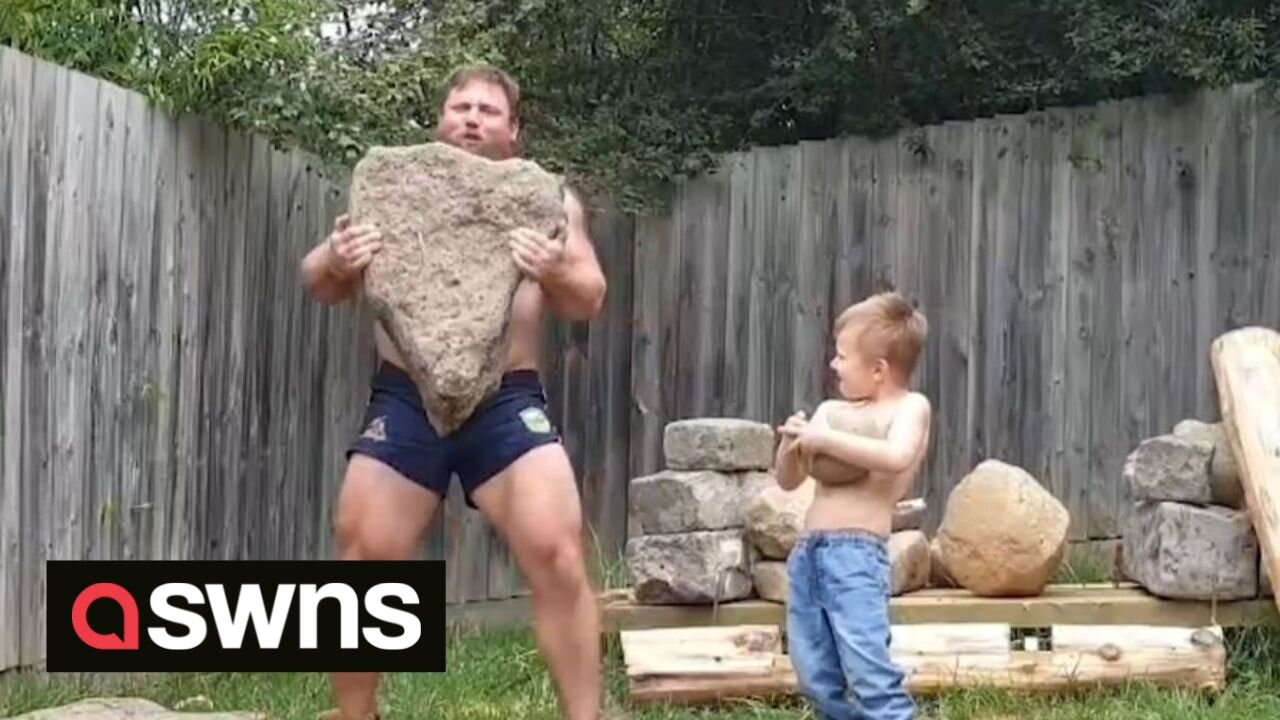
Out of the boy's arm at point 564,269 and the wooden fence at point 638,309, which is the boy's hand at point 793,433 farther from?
the wooden fence at point 638,309

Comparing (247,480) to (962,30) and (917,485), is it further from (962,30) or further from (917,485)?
(962,30)

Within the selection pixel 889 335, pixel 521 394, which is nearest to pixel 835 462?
pixel 889 335

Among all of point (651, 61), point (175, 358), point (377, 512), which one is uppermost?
point (651, 61)

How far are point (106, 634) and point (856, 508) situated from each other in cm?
192

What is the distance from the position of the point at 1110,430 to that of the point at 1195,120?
3.81ft

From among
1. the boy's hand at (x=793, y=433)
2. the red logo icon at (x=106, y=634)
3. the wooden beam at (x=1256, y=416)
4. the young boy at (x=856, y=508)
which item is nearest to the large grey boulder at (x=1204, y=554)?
the wooden beam at (x=1256, y=416)

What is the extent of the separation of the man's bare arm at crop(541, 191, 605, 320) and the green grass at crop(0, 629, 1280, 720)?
1.54m

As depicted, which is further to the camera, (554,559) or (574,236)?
(574,236)

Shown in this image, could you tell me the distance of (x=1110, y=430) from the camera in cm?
633

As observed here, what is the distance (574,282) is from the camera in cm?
375

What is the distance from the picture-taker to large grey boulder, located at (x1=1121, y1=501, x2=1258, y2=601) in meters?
5.12

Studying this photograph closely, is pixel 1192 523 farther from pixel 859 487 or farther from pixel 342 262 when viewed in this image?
pixel 342 262

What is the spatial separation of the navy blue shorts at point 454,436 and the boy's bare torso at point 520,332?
31 millimetres

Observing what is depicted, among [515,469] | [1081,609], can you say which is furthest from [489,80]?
[1081,609]
